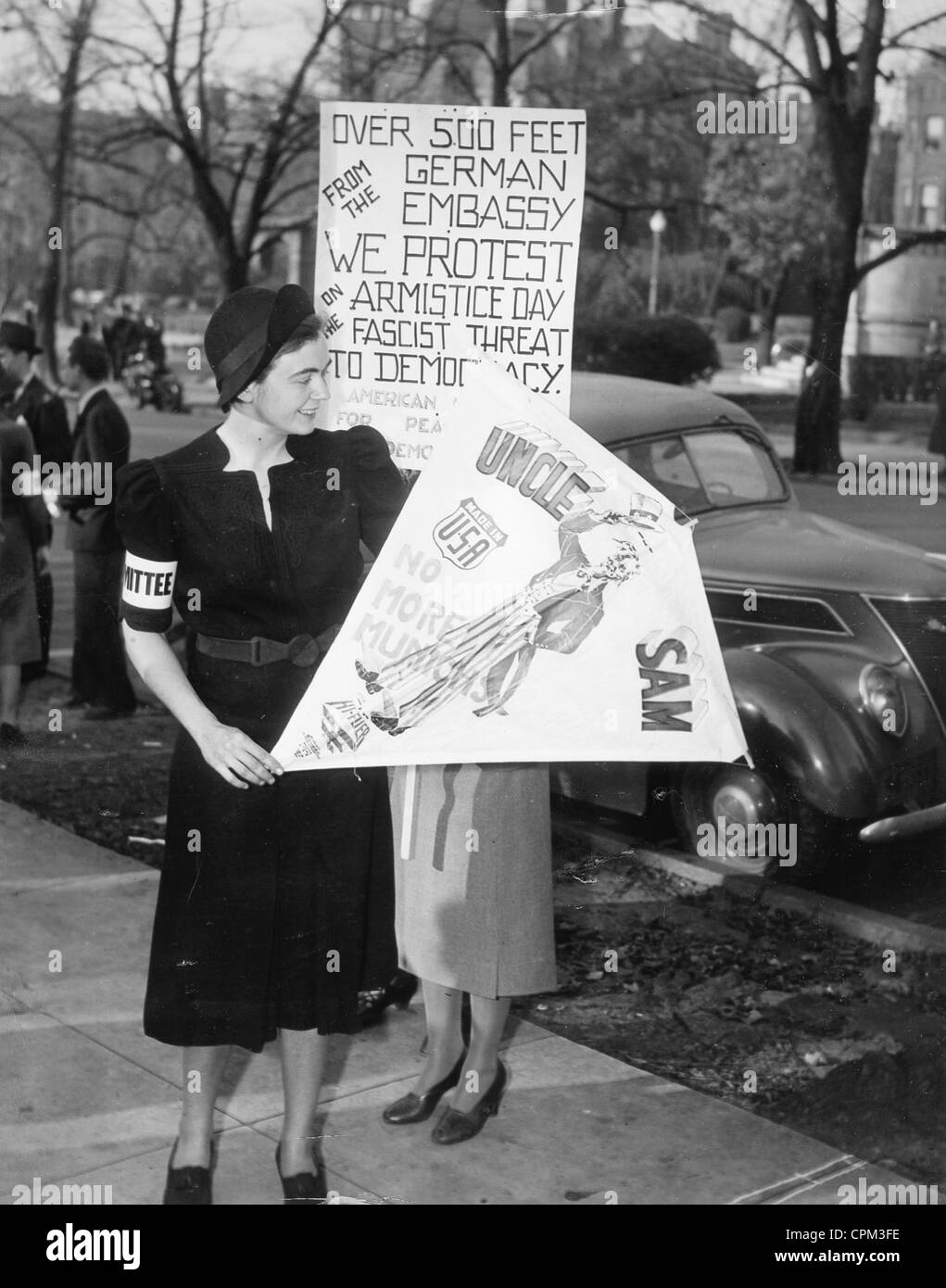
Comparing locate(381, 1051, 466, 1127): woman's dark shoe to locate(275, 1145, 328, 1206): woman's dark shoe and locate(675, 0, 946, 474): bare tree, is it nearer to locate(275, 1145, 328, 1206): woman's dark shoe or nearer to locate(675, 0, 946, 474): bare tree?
locate(275, 1145, 328, 1206): woman's dark shoe

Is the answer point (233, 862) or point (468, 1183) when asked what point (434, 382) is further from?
point (468, 1183)

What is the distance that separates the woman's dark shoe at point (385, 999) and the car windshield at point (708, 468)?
157 centimetres

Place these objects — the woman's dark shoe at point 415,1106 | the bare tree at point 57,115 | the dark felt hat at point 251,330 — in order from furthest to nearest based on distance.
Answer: the bare tree at point 57,115, the woman's dark shoe at point 415,1106, the dark felt hat at point 251,330

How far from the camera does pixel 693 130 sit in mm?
4309

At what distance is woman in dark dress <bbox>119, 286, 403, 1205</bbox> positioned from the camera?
331 centimetres

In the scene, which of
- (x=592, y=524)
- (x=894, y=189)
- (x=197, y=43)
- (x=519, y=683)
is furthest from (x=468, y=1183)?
(x=197, y=43)

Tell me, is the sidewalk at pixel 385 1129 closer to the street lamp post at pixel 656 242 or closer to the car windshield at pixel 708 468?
the car windshield at pixel 708 468

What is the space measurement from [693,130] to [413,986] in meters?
2.41

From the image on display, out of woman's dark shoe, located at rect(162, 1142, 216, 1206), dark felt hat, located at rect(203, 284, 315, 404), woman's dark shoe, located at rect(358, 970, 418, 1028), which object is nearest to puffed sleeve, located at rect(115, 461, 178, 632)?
dark felt hat, located at rect(203, 284, 315, 404)

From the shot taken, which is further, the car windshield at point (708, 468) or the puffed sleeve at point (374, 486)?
the car windshield at point (708, 468)

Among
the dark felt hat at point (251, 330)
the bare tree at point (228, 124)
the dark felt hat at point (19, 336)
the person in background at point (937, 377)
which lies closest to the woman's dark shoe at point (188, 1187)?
the dark felt hat at point (251, 330)

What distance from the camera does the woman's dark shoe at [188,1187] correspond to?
3471mm

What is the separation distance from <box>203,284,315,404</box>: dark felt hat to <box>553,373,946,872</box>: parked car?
1480 mm
